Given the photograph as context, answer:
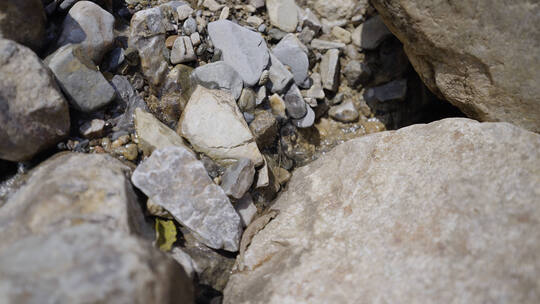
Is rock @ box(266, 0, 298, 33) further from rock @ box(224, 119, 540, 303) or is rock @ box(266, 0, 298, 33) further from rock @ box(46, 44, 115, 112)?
rock @ box(46, 44, 115, 112)

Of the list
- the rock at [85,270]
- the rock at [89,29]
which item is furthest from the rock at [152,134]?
the rock at [85,270]

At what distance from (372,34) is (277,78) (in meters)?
1.02

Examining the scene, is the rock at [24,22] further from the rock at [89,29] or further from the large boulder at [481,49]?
the large boulder at [481,49]

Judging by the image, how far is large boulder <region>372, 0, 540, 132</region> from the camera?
237 cm

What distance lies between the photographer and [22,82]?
82.8 inches

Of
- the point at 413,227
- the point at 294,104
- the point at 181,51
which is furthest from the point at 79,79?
the point at 413,227

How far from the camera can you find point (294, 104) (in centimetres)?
311

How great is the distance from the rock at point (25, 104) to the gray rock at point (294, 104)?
156cm

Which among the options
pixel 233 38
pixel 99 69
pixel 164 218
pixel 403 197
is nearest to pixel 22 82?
pixel 99 69

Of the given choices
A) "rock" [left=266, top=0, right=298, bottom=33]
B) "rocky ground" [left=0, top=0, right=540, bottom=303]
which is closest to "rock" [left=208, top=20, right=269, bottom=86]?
"rocky ground" [left=0, top=0, right=540, bottom=303]

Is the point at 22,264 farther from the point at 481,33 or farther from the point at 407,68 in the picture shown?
the point at 407,68

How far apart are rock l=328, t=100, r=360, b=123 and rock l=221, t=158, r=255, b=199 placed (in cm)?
122

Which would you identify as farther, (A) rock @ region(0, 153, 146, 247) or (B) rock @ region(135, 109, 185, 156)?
(B) rock @ region(135, 109, 185, 156)

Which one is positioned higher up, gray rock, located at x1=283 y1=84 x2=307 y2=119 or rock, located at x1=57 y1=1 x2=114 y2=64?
rock, located at x1=57 y1=1 x2=114 y2=64
